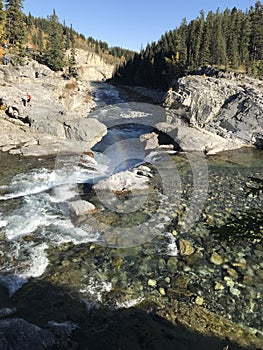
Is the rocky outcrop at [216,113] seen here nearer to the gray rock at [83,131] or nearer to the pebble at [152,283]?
the gray rock at [83,131]

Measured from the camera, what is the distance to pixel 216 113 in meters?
26.1

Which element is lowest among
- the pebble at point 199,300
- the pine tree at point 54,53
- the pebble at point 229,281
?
the pebble at point 199,300

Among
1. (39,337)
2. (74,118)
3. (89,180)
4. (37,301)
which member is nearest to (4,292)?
(37,301)

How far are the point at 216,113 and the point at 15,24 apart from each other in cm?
3933

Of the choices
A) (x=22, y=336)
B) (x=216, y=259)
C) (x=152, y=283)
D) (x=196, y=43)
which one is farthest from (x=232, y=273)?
(x=196, y=43)

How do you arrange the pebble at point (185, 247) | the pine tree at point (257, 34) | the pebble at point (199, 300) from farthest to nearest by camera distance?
the pine tree at point (257, 34)
the pebble at point (185, 247)
the pebble at point (199, 300)

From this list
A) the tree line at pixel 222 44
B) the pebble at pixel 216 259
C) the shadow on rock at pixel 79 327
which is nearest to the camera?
the shadow on rock at pixel 79 327

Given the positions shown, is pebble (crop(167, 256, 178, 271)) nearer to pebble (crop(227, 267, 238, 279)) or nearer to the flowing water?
the flowing water

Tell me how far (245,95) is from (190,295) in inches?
941

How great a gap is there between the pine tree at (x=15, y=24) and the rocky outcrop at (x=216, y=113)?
3259 cm

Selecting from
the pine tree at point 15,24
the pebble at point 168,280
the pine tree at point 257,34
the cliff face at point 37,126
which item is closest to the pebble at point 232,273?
the pebble at point 168,280

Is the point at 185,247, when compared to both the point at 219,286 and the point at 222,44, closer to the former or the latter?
the point at 219,286

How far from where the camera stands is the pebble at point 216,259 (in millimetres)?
8070

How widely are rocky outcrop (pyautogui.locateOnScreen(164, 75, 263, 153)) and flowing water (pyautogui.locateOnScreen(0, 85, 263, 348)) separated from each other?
7835 mm
